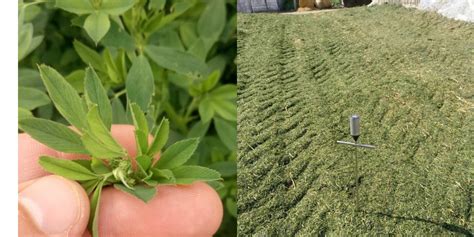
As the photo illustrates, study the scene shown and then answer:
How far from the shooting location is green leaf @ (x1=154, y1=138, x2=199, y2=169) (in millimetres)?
1047

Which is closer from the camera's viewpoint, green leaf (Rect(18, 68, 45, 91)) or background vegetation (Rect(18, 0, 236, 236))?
background vegetation (Rect(18, 0, 236, 236))

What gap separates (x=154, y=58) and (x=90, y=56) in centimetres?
14

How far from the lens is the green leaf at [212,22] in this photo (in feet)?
3.53

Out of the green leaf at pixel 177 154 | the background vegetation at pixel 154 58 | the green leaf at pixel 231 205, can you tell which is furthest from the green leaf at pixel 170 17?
the green leaf at pixel 231 205

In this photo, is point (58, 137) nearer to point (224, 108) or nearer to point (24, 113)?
point (24, 113)

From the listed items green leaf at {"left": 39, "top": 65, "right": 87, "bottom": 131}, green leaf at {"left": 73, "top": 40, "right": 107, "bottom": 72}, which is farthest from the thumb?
green leaf at {"left": 73, "top": 40, "right": 107, "bottom": 72}

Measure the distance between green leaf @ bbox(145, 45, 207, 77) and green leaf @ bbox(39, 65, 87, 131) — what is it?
0.49 feet

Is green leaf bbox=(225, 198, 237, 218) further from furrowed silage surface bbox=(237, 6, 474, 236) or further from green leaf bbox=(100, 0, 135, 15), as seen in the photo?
green leaf bbox=(100, 0, 135, 15)

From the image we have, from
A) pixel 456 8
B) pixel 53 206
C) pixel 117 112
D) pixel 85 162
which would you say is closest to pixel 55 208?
pixel 53 206

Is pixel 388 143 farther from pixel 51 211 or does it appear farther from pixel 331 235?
pixel 51 211

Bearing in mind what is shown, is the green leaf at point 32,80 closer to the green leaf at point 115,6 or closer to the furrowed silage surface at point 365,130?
the green leaf at point 115,6

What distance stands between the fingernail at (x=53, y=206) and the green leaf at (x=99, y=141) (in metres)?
0.09

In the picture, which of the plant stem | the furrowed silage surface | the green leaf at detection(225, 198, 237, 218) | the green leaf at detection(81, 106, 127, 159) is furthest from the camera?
the furrowed silage surface

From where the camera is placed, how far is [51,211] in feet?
3.39
